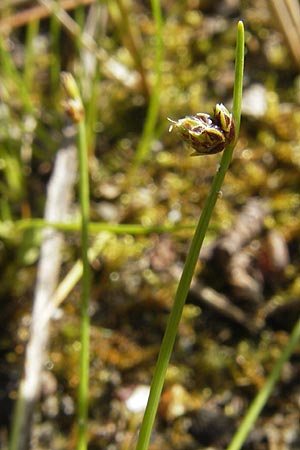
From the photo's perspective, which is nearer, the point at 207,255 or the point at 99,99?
the point at 207,255

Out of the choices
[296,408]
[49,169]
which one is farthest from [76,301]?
[296,408]

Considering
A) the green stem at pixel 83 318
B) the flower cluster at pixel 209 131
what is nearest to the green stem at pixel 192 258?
the flower cluster at pixel 209 131

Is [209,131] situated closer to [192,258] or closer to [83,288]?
[192,258]

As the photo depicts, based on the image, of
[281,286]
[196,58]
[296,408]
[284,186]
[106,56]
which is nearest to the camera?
[296,408]

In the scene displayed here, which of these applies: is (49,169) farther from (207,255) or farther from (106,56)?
(207,255)

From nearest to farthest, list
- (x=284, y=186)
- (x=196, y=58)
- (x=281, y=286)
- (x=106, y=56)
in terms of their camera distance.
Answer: (x=281, y=286), (x=284, y=186), (x=106, y=56), (x=196, y=58)

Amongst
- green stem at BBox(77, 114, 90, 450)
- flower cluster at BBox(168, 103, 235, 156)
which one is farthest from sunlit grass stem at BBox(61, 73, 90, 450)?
flower cluster at BBox(168, 103, 235, 156)

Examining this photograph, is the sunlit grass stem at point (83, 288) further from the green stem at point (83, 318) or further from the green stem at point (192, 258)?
the green stem at point (192, 258)
